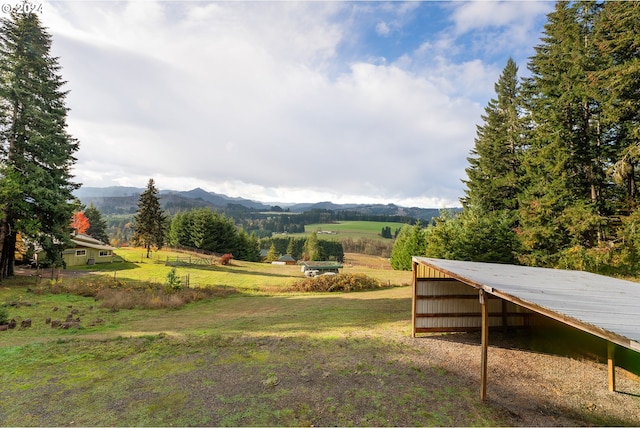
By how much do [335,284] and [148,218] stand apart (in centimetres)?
3348

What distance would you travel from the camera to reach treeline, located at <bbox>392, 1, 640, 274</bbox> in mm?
15539

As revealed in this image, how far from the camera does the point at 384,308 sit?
1650cm

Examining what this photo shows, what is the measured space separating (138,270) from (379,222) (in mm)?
149257

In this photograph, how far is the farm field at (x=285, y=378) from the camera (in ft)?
19.6

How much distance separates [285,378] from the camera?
7.55 m

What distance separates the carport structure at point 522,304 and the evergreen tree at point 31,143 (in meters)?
25.7

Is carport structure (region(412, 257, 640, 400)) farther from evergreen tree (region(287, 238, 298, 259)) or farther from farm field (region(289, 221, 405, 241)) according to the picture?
farm field (region(289, 221, 405, 241))

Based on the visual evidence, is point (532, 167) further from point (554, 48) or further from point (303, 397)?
point (303, 397)

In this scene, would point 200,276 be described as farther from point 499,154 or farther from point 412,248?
point 499,154

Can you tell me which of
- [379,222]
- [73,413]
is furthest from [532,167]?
[379,222]

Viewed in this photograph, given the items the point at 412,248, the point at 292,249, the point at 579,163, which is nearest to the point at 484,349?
the point at 579,163

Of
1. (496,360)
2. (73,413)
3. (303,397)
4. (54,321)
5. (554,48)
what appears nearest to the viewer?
(73,413)

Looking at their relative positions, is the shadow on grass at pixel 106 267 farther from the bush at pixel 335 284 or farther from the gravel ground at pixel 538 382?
the gravel ground at pixel 538 382

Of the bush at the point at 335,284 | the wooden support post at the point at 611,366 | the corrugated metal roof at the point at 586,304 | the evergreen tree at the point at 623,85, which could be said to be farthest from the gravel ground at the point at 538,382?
the bush at the point at 335,284
